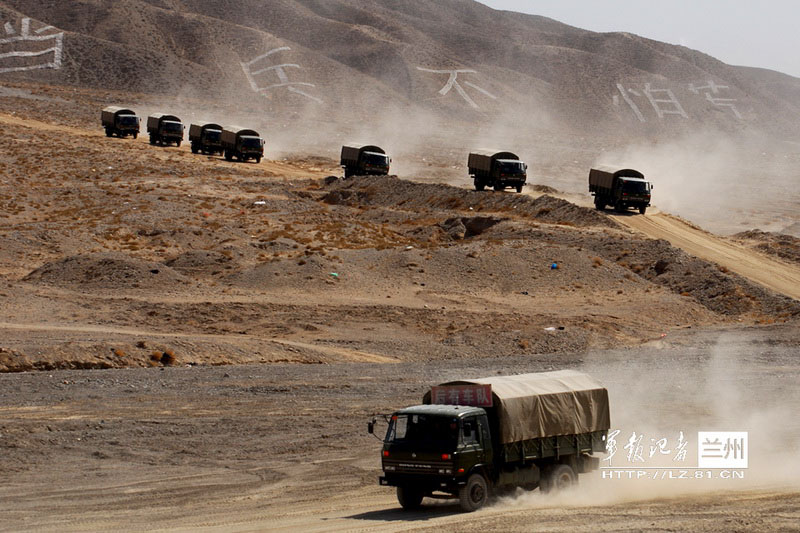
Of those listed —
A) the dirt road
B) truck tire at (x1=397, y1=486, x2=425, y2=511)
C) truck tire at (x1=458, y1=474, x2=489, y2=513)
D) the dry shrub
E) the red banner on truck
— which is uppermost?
the dirt road

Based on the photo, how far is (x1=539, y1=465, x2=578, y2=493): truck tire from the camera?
19.7m

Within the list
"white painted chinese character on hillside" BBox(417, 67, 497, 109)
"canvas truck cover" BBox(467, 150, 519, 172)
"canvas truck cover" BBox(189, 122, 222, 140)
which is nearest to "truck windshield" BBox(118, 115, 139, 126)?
"canvas truck cover" BBox(189, 122, 222, 140)

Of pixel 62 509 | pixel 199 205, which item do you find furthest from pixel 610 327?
pixel 199 205

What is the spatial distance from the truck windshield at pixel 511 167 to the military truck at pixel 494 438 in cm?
4955

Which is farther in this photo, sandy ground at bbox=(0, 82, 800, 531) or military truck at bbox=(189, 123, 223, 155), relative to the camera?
military truck at bbox=(189, 123, 223, 155)

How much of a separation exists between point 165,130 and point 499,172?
43.0 metres

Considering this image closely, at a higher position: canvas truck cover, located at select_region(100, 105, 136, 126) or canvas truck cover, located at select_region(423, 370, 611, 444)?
canvas truck cover, located at select_region(100, 105, 136, 126)

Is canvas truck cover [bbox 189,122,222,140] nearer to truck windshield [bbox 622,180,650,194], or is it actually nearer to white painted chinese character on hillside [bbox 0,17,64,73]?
truck windshield [bbox 622,180,650,194]

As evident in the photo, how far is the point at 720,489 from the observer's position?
20812 mm

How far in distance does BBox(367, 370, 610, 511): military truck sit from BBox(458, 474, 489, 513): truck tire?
2 cm

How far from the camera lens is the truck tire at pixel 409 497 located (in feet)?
60.4

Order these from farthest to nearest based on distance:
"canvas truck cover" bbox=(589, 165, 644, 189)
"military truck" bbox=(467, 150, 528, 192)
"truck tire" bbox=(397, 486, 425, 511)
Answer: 1. "military truck" bbox=(467, 150, 528, 192)
2. "canvas truck cover" bbox=(589, 165, 644, 189)
3. "truck tire" bbox=(397, 486, 425, 511)

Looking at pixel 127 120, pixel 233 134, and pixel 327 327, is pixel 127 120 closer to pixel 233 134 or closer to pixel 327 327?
pixel 233 134

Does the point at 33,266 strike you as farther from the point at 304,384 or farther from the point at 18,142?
the point at 18,142
